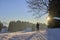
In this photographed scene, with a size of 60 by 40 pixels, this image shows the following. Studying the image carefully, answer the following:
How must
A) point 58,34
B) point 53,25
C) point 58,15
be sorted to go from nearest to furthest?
point 58,34
point 53,25
point 58,15

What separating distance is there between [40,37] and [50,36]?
3434mm

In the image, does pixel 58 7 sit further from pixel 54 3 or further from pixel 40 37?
pixel 40 37

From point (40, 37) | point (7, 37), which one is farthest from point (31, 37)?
point (7, 37)

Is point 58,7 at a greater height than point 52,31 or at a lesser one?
greater

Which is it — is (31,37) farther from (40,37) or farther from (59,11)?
(59,11)

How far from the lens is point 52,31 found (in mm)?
7727

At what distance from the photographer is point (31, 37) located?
11547 mm

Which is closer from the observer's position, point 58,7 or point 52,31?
point 52,31

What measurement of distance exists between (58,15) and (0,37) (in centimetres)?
440

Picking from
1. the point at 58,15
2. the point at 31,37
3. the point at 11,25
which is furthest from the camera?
the point at 11,25

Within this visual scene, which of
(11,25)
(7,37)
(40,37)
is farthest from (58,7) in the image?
(11,25)

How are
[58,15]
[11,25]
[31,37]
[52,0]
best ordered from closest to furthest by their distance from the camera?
[58,15] < [52,0] < [31,37] < [11,25]

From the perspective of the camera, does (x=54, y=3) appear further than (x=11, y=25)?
No

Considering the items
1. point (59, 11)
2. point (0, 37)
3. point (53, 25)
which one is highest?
point (59, 11)
